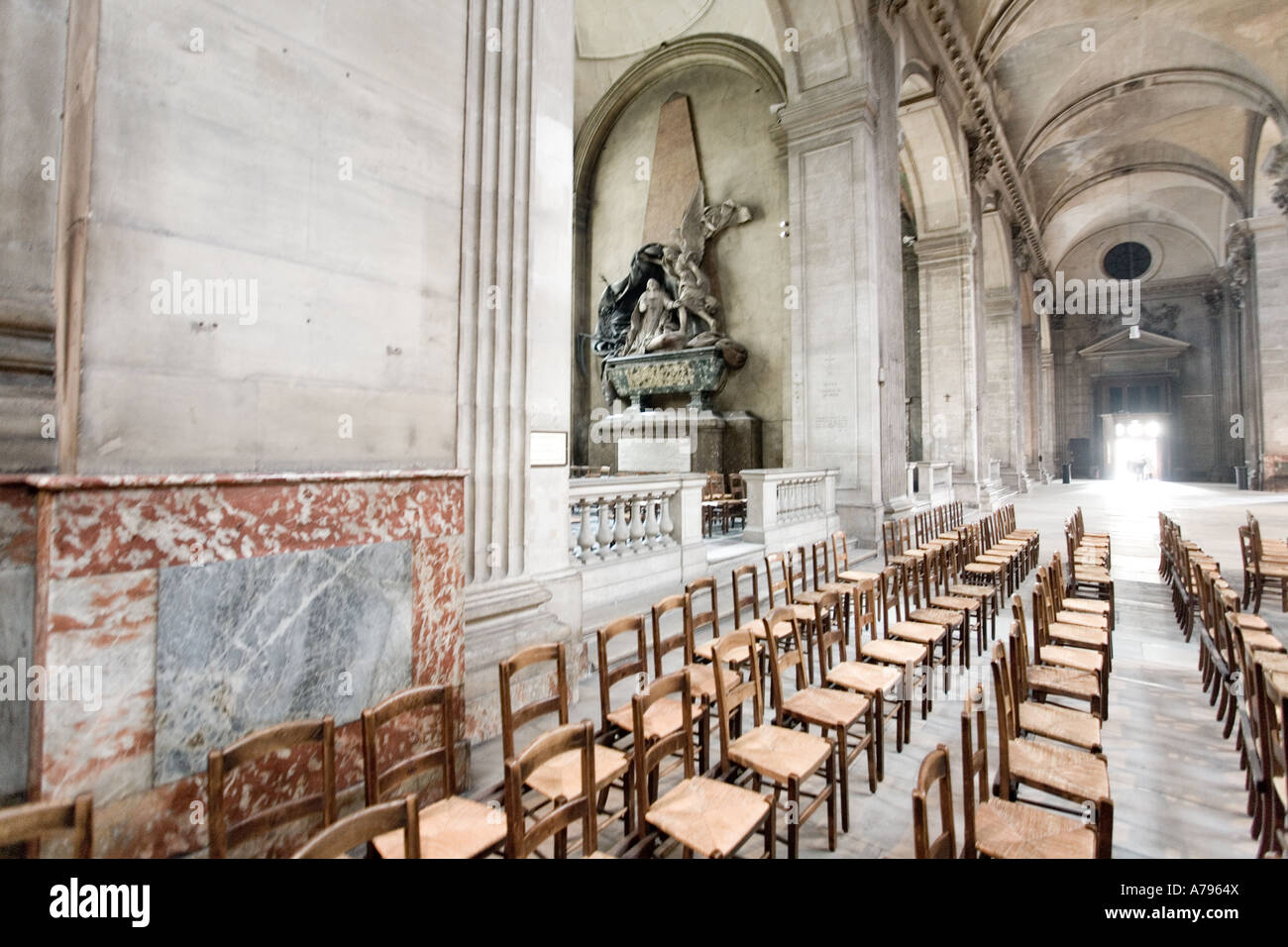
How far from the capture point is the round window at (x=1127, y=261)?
1072 inches

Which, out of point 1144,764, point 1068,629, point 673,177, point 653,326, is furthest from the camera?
point 673,177

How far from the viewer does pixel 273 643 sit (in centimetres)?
215

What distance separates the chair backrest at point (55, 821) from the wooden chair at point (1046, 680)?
3.33m

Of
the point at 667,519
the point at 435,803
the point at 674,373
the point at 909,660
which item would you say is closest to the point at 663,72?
the point at 674,373

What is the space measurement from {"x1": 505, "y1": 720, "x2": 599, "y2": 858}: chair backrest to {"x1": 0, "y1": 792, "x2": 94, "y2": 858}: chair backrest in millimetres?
959

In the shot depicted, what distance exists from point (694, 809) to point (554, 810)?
50 centimetres

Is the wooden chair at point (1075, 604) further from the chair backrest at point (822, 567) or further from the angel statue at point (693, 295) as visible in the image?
the angel statue at point (693, 295)

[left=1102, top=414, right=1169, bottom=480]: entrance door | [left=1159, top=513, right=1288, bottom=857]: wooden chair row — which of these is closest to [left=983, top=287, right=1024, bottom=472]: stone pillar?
[left=1102, top=414, right=1169, bottom=480]: entrance door

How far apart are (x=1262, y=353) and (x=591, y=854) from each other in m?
24.9

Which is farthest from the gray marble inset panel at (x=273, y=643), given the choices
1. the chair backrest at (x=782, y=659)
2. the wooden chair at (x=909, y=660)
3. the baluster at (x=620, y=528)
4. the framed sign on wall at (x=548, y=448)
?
the baluster at (x=620, y=528)

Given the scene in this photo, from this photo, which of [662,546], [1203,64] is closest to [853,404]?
[662,546]

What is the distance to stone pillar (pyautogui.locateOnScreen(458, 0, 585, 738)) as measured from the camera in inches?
134

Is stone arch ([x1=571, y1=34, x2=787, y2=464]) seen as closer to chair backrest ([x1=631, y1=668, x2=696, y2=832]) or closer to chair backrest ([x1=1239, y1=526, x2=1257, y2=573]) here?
chair backrest ([x1=1239, y1=526, x2=1257, y2=573])

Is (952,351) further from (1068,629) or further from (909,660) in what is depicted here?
(909,660)
